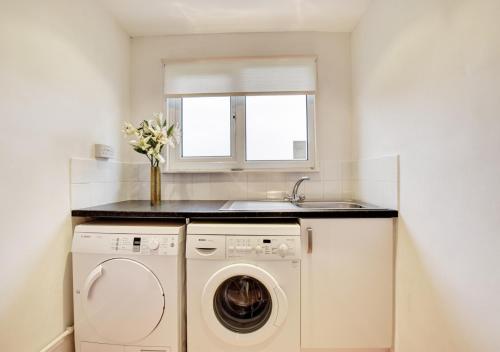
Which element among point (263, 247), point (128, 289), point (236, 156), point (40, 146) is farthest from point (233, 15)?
point (128, 289)

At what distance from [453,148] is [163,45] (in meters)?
2.13

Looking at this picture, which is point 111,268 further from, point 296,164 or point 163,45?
point 163,45

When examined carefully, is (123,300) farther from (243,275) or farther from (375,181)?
(375,181)

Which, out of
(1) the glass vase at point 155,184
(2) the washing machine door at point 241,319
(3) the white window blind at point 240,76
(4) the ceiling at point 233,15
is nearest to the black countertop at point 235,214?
(2) the washing machine door at point 241,319

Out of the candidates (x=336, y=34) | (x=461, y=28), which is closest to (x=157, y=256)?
(x=461, y=28)

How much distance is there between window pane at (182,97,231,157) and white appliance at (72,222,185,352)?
93 cm

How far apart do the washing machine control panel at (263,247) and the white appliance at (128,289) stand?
11.9 inches

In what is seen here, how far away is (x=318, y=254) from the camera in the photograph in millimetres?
1339

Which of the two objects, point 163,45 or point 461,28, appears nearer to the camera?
point 461,28

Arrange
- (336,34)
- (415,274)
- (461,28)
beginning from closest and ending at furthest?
(461,28), (415,274), (336,34)

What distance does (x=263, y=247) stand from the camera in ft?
4.17

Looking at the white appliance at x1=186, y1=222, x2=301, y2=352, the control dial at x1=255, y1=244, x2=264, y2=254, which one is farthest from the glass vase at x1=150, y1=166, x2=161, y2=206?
the control dial at x1=255, y1=244, x2=264, y2=254

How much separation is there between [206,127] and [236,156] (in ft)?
1.23

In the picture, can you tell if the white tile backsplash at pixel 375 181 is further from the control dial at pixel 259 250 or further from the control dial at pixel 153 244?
the control dial at pixel 153 244
